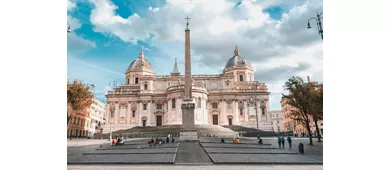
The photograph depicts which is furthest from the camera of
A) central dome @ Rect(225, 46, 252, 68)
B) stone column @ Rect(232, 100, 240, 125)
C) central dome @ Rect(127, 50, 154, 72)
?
central dome @ Rect(127, 50, 154, 72)

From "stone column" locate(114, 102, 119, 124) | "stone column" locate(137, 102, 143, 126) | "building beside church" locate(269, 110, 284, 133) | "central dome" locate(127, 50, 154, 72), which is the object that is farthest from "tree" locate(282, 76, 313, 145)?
"building beside church" locate(269, 110, 284, 133)

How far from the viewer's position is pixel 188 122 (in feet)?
72.4

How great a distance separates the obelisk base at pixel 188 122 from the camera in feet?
72.4

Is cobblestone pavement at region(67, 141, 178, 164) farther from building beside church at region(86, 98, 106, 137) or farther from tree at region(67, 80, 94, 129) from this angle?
building beside church at region(86, 98, 106, 137)

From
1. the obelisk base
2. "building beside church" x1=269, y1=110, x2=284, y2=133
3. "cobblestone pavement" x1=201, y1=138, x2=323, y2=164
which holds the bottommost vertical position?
"building beside church" x1=269, y1=110, x2=284, y2=133

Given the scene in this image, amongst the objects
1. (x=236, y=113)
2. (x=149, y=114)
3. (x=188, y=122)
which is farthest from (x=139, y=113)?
(x=188, y=122)

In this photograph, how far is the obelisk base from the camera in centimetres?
2208

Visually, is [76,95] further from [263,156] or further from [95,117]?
[95,117]

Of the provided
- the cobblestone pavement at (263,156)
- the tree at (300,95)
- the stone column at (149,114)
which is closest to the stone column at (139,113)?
the stone column at (149,114)
